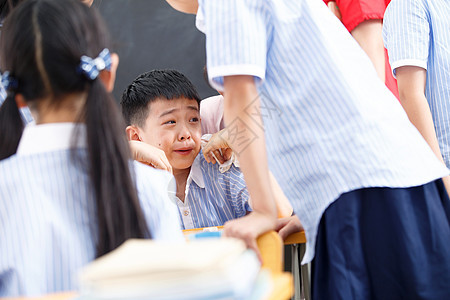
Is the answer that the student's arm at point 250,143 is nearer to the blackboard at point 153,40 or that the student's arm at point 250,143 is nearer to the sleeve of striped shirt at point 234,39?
the sleeve of striped shirt at point 234,39

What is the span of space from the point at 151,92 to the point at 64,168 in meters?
1.24

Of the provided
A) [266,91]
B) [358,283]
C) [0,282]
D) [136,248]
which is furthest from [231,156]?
[136,248]

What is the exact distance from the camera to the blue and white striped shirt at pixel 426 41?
126 centimetres

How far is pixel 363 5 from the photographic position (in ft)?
5.68

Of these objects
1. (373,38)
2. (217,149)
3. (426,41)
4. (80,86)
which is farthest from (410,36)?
(80,86)

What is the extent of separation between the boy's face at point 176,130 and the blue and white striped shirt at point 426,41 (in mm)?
829

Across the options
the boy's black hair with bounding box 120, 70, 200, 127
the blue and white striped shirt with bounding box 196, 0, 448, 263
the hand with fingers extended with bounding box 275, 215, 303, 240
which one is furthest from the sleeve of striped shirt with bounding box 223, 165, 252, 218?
the blue and white striped shirt with bounding box 196, 0, 448, 263

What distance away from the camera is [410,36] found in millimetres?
1271

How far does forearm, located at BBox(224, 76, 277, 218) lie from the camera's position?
873 millimetres

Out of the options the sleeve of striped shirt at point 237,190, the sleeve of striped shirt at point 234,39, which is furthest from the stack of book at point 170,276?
the sleeve of striped shirt at point 237,190

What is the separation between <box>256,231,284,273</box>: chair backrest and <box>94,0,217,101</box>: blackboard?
252 centimetres

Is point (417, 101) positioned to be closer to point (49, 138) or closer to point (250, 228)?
point (250, 228)

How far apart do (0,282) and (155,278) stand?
0.33m

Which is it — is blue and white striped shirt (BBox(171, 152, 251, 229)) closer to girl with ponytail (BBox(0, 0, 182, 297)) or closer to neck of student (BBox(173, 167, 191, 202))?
neck of student (BBox(173, 167, 191, 202))
